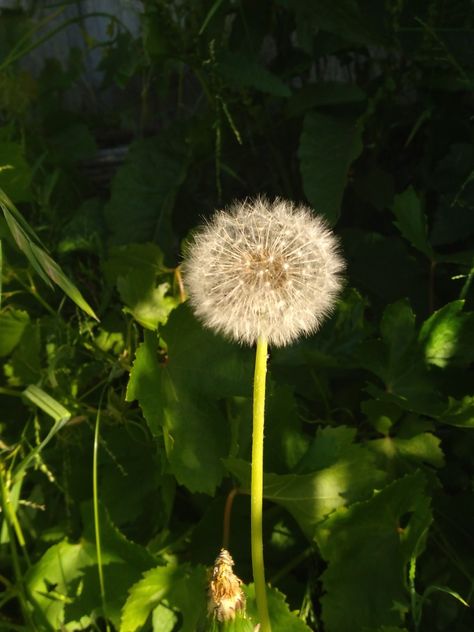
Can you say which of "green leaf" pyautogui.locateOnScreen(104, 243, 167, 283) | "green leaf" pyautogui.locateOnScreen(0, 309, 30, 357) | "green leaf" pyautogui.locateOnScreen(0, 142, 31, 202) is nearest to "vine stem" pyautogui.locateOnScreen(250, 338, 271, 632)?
"green leaf" pyautogui.locateOnScreen(104, 243, 167, 283)

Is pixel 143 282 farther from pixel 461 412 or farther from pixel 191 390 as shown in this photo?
pixel 461 412

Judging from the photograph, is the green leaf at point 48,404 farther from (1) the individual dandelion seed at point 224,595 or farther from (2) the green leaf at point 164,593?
(1) the individual dandelion seed at point 224,595

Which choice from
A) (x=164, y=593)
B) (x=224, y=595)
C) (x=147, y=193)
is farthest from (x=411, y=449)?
(x=147, y=193)

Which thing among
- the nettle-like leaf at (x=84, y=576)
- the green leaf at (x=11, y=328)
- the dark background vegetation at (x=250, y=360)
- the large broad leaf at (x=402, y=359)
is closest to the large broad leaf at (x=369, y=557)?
the dark background vegetation at (x=250, y=360)

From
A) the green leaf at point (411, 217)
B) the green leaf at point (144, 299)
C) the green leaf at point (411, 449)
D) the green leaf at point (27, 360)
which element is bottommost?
the green leaf at point (411, 449)

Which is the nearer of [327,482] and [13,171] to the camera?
[327,482]

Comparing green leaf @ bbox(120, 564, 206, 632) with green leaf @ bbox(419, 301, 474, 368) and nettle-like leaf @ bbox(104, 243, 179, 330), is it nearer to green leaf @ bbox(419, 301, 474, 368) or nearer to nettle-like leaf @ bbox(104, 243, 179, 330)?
nettle-like leaf @ bbox(104, 243, 179, 330)

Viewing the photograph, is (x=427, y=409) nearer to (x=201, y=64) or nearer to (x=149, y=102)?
(x=201, y=64)
